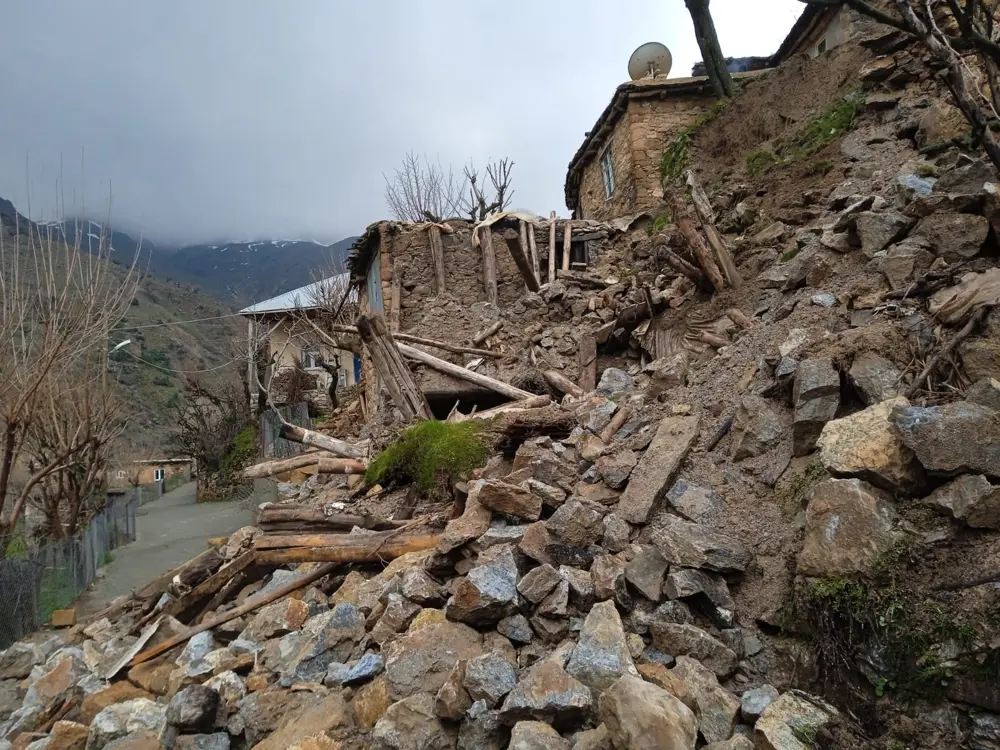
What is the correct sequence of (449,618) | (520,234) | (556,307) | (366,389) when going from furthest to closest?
1. (366,389)
2. (520,234)
3. (556,307)
4. (449,618)

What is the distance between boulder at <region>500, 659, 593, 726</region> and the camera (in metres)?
2.12

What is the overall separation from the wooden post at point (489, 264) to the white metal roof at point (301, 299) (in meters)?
10.6

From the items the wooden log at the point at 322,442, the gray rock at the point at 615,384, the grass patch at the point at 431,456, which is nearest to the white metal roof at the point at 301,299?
the wooden log at the point at 322,442

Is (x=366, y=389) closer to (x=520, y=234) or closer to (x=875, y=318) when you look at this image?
(x=520, y=234)

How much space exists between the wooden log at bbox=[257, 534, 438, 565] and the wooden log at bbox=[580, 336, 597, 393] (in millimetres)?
3128

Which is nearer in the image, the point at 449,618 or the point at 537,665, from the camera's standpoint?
the point at 537,665

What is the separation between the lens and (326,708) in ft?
8.64

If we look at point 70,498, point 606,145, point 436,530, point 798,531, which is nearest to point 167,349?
point 70,498

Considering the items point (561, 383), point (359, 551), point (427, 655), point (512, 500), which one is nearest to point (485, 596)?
point (427, 655)

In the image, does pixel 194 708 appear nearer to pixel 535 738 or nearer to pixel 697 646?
pixel 535 738

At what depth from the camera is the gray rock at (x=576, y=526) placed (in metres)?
3.10

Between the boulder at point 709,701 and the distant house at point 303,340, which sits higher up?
the distant house at point 303,340

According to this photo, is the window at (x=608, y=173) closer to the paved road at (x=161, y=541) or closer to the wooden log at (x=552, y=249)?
the wooden log at (x=552, y=249)

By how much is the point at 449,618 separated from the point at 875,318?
9.87 ft
